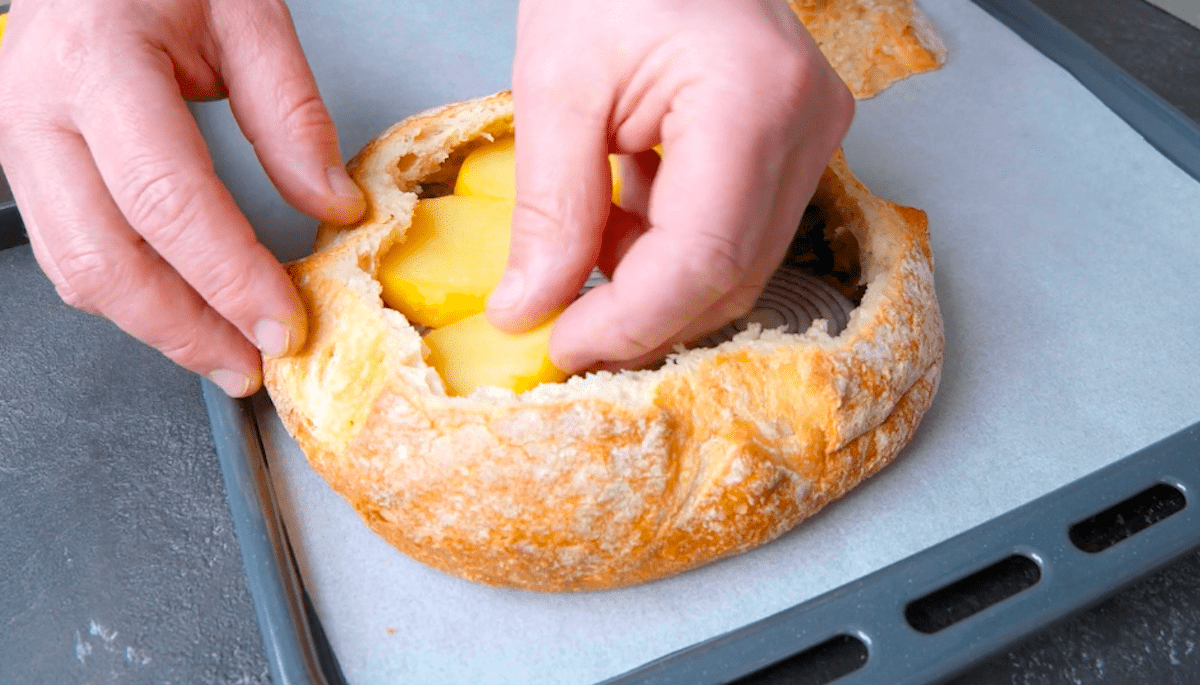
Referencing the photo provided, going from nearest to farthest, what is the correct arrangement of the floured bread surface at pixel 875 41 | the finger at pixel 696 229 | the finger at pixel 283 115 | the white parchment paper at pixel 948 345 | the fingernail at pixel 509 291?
the finger at pixel 696 229 → the fingernail at pixel 509 291 → the white parchment paper at pixel 948 345 → the finger at pixel 283 115 → the floured bread surface at pixel 875 41

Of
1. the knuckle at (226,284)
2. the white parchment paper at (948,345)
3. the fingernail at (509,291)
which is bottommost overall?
the white parchment paper at (948,345)

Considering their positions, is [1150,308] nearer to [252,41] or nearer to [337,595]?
[337,595]

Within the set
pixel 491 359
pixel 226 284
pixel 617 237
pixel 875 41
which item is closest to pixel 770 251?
pixel 617 237

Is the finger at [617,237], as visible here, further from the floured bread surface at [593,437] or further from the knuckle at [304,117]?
the knuckle at [304,117]

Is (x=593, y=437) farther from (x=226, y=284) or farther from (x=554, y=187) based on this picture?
(x=226, y=284)

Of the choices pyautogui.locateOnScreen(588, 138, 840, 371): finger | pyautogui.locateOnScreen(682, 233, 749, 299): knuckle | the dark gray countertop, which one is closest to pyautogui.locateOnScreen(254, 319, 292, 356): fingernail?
the dark gray countertop

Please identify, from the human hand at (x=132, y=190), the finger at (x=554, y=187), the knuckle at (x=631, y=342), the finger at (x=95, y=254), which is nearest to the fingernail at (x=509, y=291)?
the finger at (x=554, y=187)

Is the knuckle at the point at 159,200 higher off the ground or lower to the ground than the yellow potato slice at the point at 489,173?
higher

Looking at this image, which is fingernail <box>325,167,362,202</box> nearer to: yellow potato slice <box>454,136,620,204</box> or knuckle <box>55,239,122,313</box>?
yellow potato slice <box>454,136,620,204</box>
